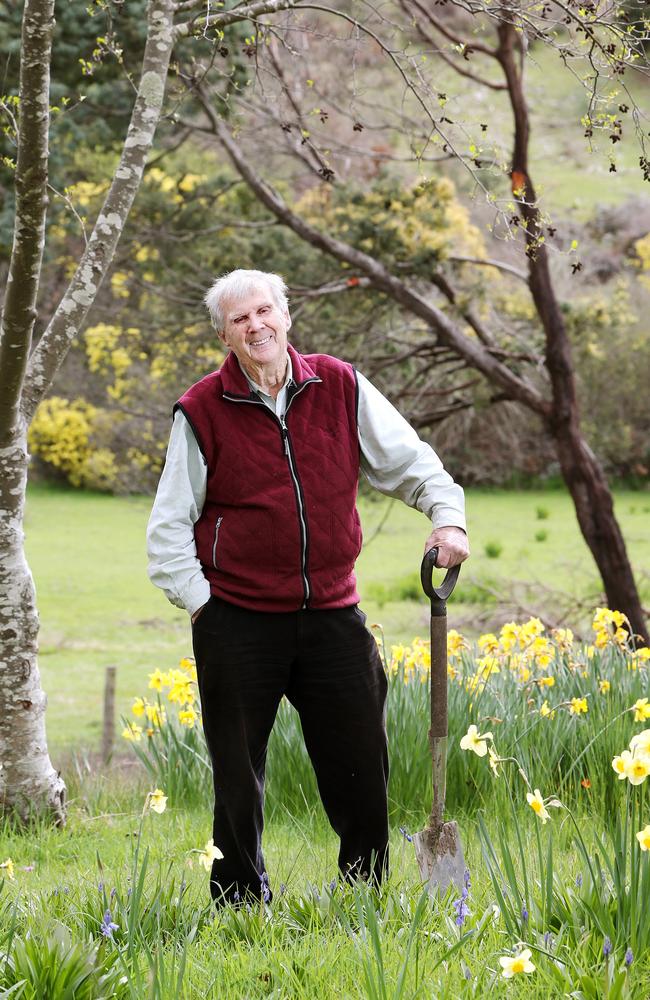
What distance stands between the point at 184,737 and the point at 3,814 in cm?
72

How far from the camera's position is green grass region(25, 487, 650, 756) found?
10.2 m

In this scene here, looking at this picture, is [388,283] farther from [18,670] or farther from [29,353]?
[18,670]

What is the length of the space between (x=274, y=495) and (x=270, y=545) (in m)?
0.12

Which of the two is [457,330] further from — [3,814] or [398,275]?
[3,814]

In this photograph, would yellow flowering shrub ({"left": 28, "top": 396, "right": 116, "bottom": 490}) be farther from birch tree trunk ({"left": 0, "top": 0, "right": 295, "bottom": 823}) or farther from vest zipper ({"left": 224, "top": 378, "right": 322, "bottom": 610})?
vest zipper ({"left": 224, "top": 378, "right": 322, "bottom": 610})

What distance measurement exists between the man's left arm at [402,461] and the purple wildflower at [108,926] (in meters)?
1.19

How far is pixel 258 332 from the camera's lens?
2.96 meters

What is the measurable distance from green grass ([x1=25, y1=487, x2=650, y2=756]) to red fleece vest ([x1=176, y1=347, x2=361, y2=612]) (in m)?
5.22

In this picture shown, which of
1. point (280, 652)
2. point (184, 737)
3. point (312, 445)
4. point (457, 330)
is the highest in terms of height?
point (457, 330)

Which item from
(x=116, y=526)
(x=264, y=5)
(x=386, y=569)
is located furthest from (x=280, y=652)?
(x=116, y=526)

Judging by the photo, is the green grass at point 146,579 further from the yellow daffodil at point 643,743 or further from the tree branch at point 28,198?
the yellow daffodil at point 643,743

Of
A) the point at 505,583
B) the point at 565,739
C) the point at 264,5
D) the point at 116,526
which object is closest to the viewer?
the point at 264,5

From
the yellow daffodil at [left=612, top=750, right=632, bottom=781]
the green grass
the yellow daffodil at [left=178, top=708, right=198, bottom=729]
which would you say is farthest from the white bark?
the green grass

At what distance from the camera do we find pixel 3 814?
4.20m
